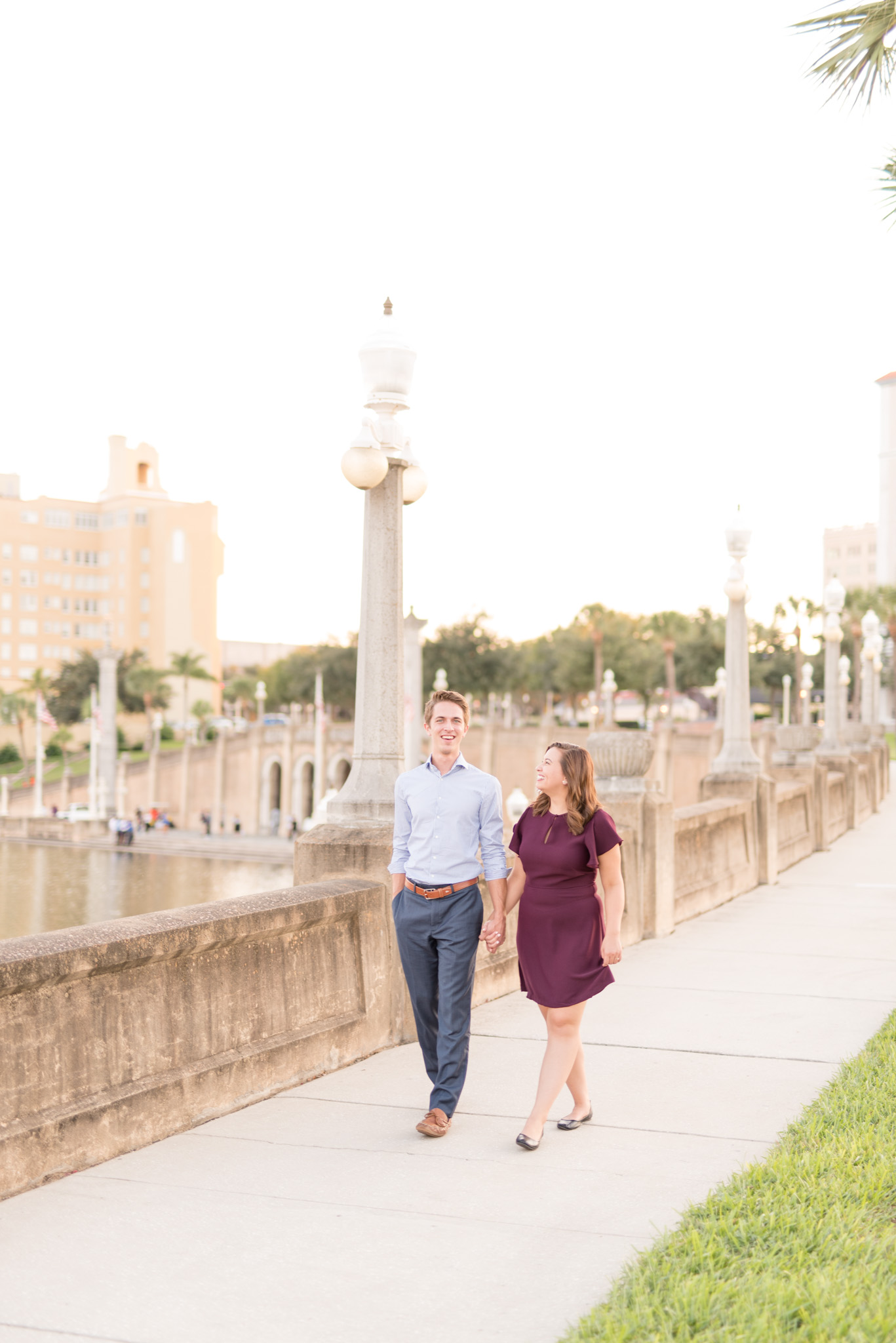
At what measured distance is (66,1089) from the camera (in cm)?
468

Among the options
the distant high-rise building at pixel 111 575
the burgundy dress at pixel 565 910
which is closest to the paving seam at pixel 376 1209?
the burgundy dress at pixel 565 910

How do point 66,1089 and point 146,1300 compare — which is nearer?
point 146,1300

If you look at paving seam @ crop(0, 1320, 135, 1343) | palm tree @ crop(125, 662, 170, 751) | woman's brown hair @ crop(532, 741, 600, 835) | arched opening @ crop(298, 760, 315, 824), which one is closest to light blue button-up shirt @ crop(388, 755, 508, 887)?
woman's brown hair @ crop(532, 741, 600, 835)

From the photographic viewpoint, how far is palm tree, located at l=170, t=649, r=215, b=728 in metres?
115

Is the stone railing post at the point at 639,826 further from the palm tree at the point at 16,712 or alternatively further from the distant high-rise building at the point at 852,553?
the distant high-rise building at the point at 852,553

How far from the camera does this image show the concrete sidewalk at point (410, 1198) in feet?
11.5

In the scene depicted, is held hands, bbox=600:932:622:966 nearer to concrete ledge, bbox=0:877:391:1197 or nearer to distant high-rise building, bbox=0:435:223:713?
concrete ledge, bbox=0:877:391:1197

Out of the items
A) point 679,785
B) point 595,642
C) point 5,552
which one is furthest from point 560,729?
point 5,552

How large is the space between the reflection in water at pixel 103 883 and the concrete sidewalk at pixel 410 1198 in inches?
1637

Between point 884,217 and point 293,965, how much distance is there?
310 inches

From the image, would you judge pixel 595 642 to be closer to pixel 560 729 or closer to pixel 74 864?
pixel 560 729

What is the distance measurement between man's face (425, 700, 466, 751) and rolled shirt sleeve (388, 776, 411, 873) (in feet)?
1.01

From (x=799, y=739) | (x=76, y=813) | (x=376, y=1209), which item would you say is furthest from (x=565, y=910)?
(x=76, y=813)

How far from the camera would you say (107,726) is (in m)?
78.8
